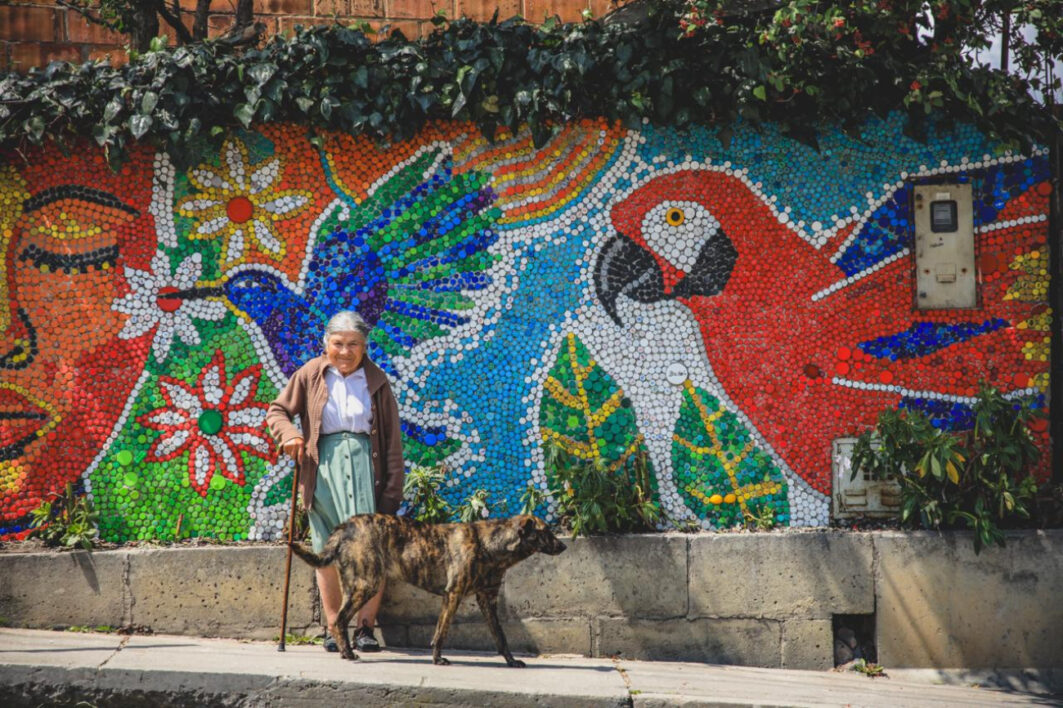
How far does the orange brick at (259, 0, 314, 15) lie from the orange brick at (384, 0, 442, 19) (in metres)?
0.54

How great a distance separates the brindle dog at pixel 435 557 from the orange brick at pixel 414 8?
355 cm

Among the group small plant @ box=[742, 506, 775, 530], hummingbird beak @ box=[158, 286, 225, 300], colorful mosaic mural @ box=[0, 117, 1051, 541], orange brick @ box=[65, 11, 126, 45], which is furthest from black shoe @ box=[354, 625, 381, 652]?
orange brick @ box=[65, 11, 126, 45]

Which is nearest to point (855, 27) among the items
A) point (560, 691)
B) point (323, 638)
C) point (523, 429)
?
point (523, 429)

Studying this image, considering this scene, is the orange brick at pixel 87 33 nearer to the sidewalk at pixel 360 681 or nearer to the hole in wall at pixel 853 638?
the sidewalk at pixel 360 681

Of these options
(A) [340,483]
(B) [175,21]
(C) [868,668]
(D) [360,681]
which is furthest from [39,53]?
(C) [868,668]

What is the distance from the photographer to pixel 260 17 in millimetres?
7270

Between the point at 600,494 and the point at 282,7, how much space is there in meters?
3.91

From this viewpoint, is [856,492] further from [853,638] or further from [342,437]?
[342,437]

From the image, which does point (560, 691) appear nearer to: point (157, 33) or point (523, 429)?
point (523, 429)

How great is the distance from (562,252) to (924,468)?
8.00 feet

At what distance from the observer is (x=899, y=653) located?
246 inches

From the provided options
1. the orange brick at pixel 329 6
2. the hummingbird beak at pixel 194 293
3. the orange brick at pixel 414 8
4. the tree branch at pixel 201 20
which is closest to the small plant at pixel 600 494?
the hummingbird beak at pixel 194 293

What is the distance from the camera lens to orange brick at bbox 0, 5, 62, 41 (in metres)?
7.07

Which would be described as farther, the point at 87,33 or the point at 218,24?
the point at 218,24
